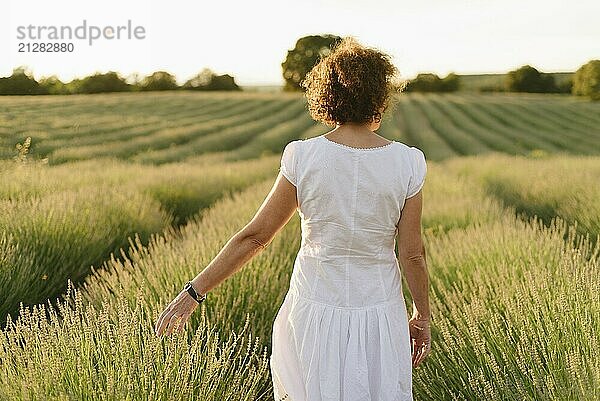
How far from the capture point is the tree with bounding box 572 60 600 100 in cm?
4644

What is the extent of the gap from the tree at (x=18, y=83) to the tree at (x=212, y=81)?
38.4m

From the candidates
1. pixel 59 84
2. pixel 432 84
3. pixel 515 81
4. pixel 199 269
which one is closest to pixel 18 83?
pixel 59 84

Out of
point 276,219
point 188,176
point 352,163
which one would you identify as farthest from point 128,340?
point 188,176

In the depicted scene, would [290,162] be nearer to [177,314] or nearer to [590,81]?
[177,314]

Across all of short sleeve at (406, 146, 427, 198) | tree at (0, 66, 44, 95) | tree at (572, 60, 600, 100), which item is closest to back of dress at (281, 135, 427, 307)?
short sleeve at (406, 146, 427, 198)

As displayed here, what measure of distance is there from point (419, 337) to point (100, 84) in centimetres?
1058

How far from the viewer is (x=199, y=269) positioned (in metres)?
4.11

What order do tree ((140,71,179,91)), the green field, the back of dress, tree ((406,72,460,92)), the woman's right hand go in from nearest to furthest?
1. the back of dress
2. the green field
3. the woman's right hand
4. tree ((140,71,179,91))
5. tree ((406,72,460,92))

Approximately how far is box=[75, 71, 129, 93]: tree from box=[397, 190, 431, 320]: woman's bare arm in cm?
759

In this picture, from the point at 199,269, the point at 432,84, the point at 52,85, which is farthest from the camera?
the point at 432,84

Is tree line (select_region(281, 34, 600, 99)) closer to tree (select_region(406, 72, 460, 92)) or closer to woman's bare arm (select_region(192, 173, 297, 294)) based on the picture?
tree (select_region(406, 72, 460, 92))

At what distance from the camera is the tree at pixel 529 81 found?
217 feet

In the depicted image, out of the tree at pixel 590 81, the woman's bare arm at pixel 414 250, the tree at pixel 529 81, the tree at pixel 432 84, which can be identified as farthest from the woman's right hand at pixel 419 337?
the tree at pixel 529 81

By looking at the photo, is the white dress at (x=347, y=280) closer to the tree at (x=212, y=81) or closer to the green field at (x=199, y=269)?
the green field at (x=199, y=269)
